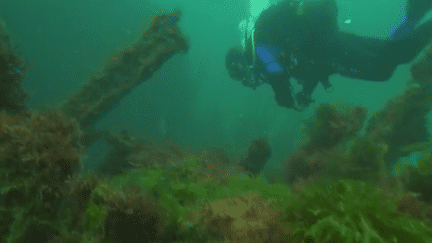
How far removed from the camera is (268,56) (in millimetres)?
6500

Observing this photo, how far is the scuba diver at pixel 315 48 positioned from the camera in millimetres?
6539

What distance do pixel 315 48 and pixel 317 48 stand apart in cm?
5

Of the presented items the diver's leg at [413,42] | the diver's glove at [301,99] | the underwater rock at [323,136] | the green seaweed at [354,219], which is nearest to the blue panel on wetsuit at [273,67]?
the diver's glove at [301,99]

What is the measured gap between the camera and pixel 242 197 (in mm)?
2629

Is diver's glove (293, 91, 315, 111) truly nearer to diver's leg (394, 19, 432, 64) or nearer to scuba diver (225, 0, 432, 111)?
scuba diver (225, 0, 432, 111)

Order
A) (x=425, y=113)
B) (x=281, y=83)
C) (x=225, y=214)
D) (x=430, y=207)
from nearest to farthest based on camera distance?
(x=225, y=214) < (x=430, y=207) < (x=281, y=83) < (x=425, y=113)

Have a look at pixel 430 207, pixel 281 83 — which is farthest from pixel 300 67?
pixel 430 207

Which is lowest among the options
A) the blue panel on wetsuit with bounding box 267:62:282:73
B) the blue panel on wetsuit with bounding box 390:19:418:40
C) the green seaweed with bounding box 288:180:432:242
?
the green seaweed with bounding box 288:180:432:242

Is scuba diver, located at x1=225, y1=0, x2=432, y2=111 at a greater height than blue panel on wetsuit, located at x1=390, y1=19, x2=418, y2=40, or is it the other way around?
blue panel on wetsuit, located at x1=390, y1=19, x2=418, y2=40

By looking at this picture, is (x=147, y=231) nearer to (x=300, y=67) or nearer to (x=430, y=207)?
(x=430, y=207)

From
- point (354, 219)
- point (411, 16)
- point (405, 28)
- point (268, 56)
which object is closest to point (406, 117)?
point (405, 28)

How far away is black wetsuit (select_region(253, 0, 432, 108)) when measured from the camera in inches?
260

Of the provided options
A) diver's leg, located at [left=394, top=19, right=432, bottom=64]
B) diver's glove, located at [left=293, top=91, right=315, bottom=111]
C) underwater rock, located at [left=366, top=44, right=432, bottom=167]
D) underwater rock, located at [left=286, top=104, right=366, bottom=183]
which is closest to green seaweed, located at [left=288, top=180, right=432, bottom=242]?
underwater rock, located at [left=286, top=104, right=366, bottom=183]

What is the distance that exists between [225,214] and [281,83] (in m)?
4.80
